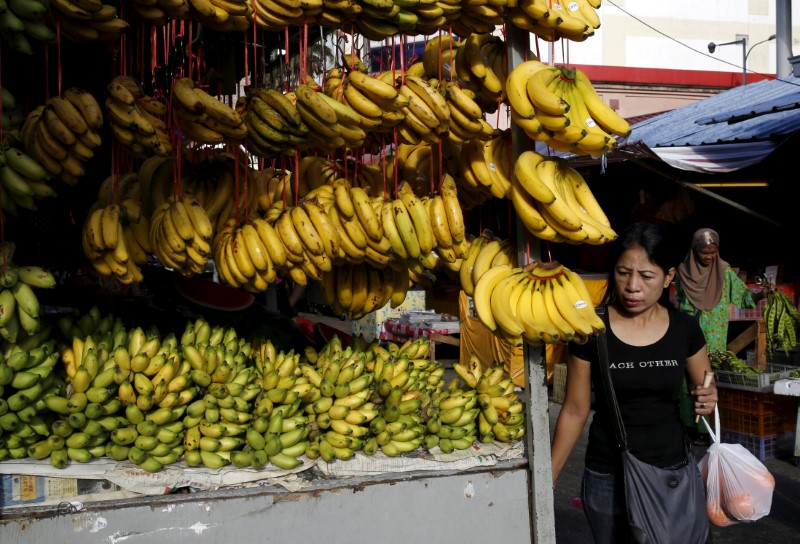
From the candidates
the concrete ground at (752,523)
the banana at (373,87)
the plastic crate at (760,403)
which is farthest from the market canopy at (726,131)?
the banana at (373,87)

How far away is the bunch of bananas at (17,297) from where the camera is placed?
255 cm

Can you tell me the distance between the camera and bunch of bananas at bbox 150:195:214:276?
2682 mm

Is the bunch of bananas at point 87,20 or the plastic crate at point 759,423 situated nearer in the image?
the bunch of bananas at point 87,20

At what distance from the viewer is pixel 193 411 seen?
2.90 metres

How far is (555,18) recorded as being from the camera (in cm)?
279

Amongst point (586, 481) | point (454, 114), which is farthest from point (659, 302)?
point (454, 114)

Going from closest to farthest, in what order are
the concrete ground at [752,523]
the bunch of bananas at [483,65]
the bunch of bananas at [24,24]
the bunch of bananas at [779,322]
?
the bunch of bananas at [24,24] → the bunch of bananas at [483,65] → the concrete ground at [752,523] → the bunch of bananas at [779,322]

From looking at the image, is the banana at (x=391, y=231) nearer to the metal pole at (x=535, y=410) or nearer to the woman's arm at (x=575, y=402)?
the metal pole at (x=535, y=410)

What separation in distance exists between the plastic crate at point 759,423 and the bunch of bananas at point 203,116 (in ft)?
16.9

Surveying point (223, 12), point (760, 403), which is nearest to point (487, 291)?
point (223, 12)

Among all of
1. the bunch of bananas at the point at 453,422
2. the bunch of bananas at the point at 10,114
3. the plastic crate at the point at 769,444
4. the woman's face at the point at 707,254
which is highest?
the bunch of bananas at the point at 10,114

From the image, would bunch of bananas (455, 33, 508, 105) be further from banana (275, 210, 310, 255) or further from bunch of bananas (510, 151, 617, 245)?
banana (275, 210, 310, 255)

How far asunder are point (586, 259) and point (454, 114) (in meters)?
7.32

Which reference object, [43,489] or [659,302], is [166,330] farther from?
[659,302]
